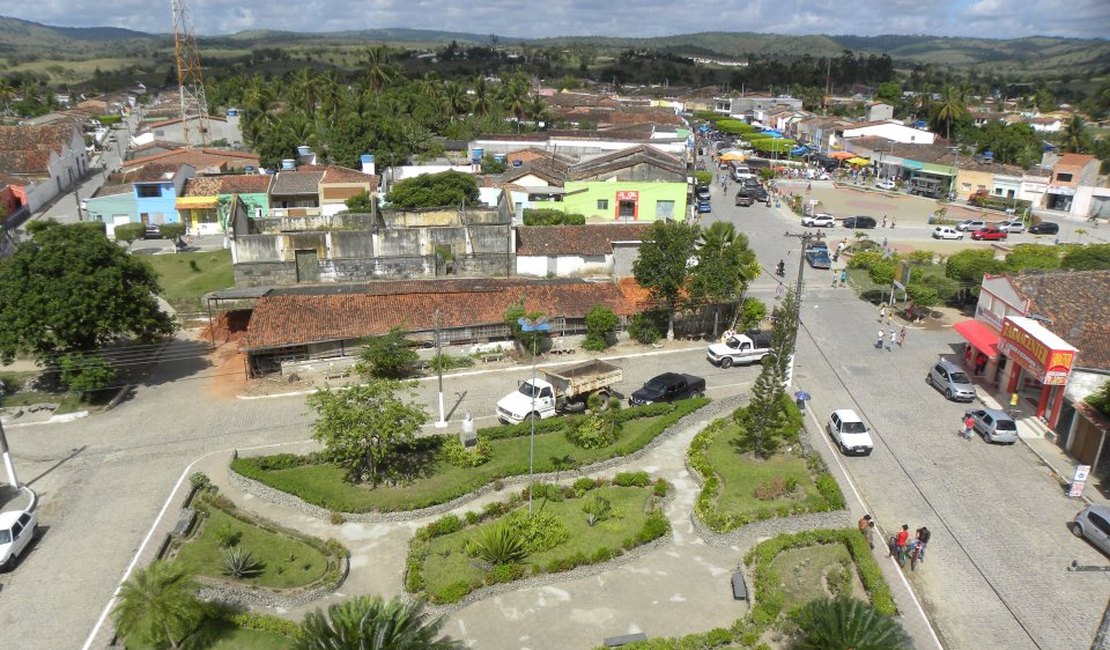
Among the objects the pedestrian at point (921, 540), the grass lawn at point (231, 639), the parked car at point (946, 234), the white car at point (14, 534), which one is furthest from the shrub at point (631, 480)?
the parked car at point (946, 234)

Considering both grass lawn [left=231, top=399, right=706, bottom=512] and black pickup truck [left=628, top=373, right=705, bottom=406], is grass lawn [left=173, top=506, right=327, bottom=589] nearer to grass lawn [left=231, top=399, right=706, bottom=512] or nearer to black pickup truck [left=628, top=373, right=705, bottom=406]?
grass lawn [left=231, top=399, right=706, bottom=512]

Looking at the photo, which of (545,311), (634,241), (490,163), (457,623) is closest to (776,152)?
(490,163)

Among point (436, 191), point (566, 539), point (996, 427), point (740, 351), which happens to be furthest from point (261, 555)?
point (436, 191)

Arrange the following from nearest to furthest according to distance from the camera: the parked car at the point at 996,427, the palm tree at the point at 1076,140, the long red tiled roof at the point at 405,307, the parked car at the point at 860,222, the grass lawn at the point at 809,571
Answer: the grass lawn at the point at 809,571 < the parked car at the point at 996,427 < the long red tiled roof at the point at 405,307 < the parked car at the point at 860,222 < the palm tree at the point at 1076,140

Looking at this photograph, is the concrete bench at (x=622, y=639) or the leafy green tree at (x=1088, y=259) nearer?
the concrete bench at (x=622, y=639)

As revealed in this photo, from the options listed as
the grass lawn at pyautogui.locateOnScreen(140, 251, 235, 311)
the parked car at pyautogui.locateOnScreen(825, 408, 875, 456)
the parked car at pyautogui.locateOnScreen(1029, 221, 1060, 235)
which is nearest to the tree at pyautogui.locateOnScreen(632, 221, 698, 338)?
the parked car at pyautogui.locateOnScreen(825, 408, 875, 456)

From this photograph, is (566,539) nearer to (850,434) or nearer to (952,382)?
(850,434)

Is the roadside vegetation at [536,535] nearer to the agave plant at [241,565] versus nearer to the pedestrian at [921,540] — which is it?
the agave plant at [241,565]

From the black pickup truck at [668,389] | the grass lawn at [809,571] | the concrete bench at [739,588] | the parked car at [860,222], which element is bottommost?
the grass lawn at [809,571]
